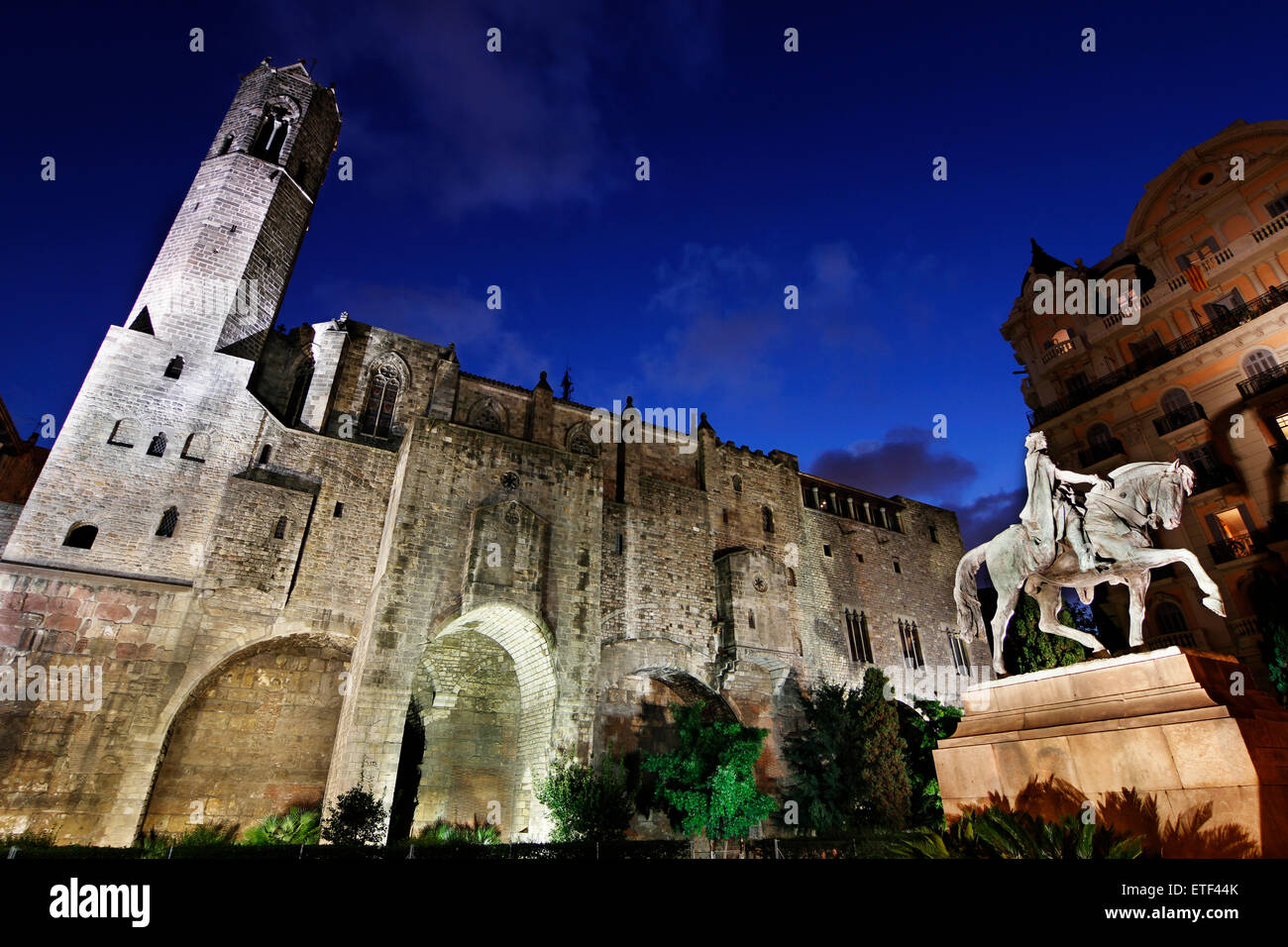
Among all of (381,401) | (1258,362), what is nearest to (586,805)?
(381,401)

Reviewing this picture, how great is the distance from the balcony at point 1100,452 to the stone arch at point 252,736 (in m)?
28.6

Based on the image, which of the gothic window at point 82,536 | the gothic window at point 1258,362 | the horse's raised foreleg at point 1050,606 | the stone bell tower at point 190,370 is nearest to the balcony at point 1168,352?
the gothic window at point 1258,362

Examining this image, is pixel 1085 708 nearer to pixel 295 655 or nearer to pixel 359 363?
pixel 295 655

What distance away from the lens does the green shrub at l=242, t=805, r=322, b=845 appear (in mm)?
16375

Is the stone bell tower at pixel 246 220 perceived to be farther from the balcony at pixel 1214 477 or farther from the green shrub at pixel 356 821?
the balcony at pixel 1214 477

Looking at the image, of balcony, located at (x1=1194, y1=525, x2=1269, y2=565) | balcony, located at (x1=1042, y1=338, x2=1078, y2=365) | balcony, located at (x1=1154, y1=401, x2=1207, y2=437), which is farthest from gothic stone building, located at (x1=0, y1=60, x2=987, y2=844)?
balcony, located at (x1=1042, y1=338, x2=1078, y2=365)

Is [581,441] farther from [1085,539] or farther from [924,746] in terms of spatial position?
[1085,539]

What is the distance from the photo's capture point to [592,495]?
2184 centimetres

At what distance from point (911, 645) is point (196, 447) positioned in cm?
2936

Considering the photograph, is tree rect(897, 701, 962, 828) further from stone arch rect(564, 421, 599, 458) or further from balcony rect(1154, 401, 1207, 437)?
stone arch rect(564, 421, 599, 458)

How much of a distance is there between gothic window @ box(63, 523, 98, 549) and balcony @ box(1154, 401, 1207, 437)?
1379 inches

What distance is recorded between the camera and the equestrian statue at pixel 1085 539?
845 centimetres

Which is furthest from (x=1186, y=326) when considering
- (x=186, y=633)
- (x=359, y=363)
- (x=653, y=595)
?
(x=186, y=633)
